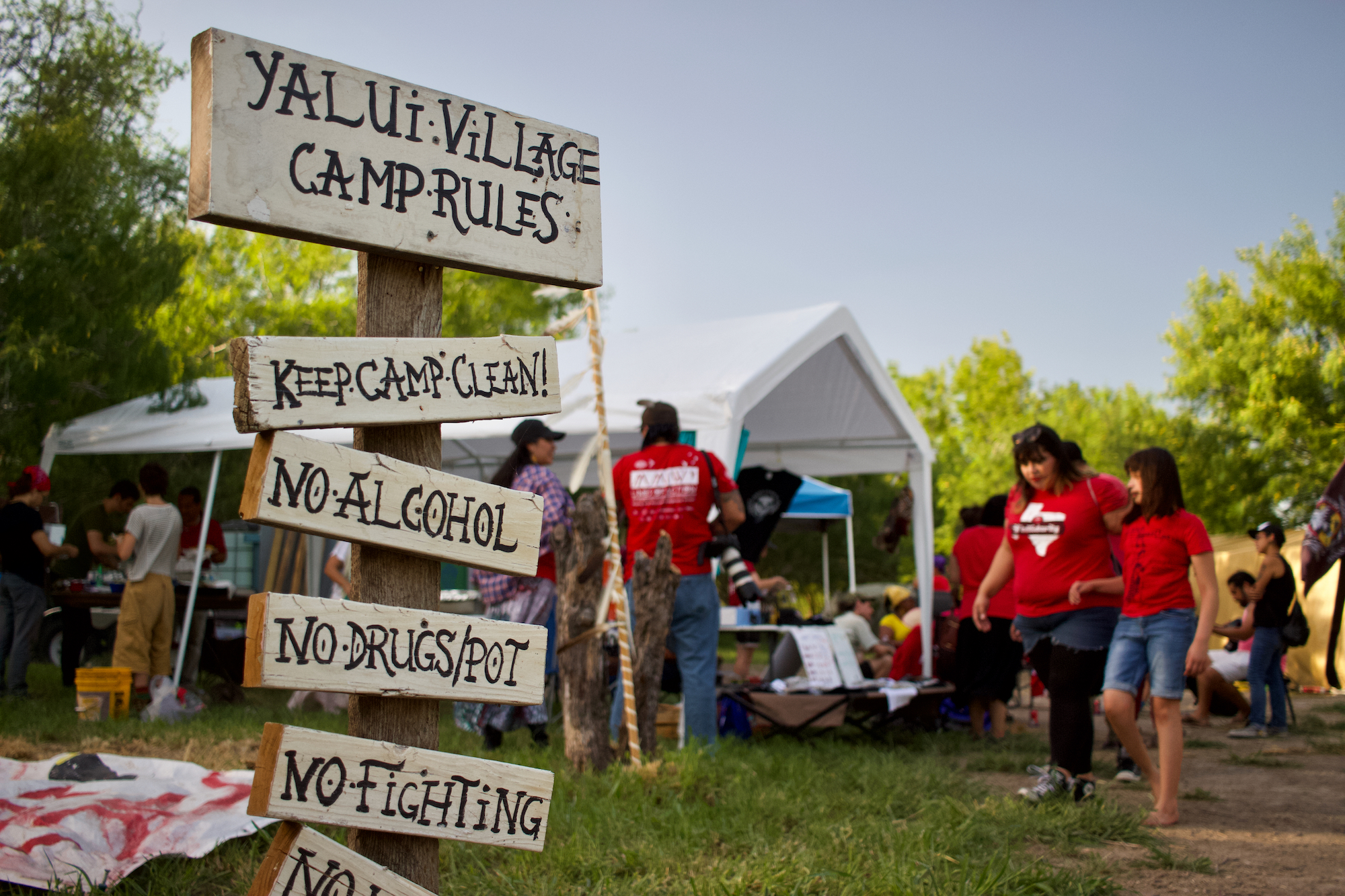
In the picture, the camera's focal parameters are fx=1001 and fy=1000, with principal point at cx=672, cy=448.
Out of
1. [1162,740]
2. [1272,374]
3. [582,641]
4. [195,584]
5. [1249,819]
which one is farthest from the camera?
[1272,374]

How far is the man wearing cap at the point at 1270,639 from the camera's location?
7.46 metres

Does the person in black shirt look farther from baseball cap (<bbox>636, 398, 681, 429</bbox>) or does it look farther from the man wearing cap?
the man wearing cap

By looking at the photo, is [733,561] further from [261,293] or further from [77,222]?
[261,293]

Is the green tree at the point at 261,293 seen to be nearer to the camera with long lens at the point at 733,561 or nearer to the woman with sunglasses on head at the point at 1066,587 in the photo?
the camera with long lens at the point at 733,561

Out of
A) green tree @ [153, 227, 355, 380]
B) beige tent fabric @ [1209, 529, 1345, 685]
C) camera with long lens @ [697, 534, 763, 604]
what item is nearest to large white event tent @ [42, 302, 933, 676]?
camera with long lens @ [697, 534, 763, 604]

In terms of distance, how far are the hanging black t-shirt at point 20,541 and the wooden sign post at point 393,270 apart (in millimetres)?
6590

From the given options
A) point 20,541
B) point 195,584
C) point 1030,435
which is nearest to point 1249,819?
point 1030,435

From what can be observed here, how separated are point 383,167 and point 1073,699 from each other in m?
3.55

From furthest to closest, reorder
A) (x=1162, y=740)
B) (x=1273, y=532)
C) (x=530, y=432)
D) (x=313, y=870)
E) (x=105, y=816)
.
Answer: (x=1273, y=532), (x=530, y=432), (x=1162, y=740), (x=105, y=816), (x=313, y=870)

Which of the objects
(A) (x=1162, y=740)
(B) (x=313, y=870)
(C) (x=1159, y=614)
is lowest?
(A) (x=1162, y=740)

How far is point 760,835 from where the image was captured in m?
3.39

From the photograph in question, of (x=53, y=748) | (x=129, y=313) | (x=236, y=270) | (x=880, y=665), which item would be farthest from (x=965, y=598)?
(x=236, y=270)

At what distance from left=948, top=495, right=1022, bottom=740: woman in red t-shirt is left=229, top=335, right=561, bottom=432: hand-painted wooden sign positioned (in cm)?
508

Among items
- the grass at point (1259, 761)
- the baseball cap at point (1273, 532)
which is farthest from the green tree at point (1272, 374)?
the grass at point (1259, 761)
